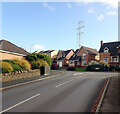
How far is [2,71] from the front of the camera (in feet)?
43.6

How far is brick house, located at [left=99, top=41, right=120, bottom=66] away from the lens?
3838 centimetres

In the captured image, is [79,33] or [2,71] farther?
[79,33]

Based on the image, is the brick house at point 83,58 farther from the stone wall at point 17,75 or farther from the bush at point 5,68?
the bush at point 5,68

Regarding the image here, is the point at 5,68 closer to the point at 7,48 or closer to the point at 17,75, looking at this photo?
the point at 17,75

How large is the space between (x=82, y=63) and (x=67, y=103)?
132ft

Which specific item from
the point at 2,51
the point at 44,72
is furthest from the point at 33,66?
the point at 2,51

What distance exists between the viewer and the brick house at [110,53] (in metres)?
38.4

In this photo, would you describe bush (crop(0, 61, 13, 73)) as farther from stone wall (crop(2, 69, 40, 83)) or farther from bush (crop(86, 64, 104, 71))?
bush (crop(86, 64, 104, 71))

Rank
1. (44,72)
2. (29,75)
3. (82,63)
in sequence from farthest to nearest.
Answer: (82,63) < (44,72) < (29,75)

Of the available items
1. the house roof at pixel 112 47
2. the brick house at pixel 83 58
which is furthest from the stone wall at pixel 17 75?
the house roof at pixel 112 47

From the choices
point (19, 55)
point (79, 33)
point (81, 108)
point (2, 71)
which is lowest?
point (81, 108)

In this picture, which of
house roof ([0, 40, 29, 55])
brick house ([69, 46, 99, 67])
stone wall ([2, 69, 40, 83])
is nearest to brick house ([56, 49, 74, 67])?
brick house ([69, 46, 99, 67])

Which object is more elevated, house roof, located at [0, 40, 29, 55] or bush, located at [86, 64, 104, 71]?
house roof, located at [0, 40, 29, 55]

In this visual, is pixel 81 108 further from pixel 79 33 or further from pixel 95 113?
pixel 79 33
